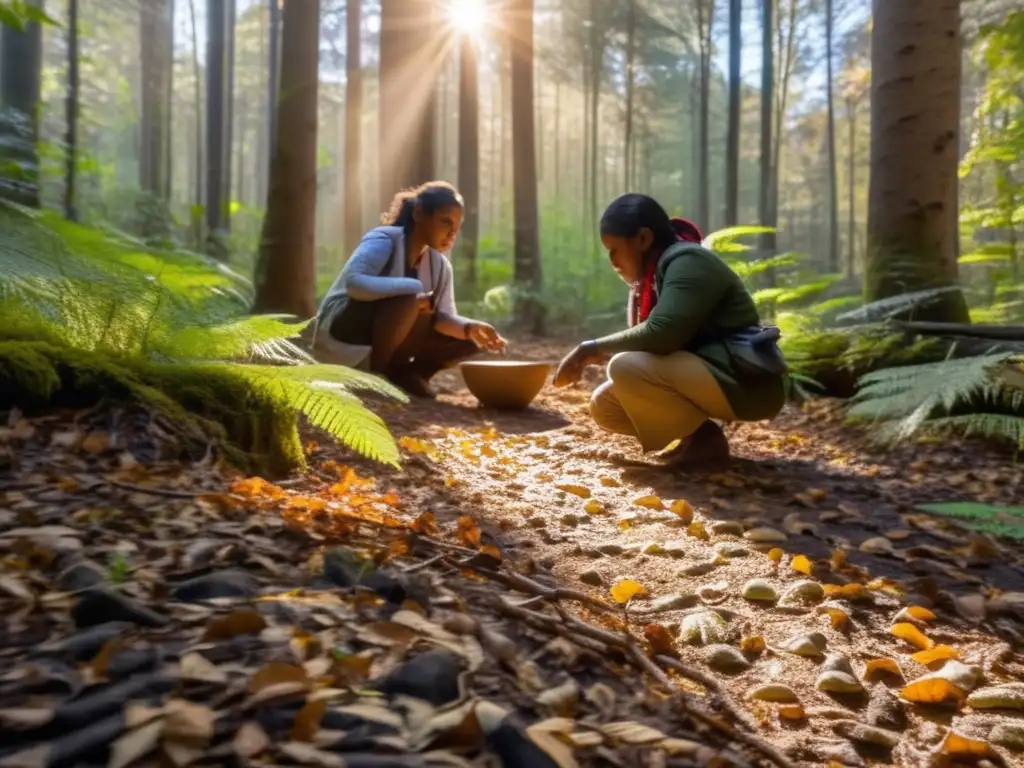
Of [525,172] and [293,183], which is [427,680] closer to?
[293,183]

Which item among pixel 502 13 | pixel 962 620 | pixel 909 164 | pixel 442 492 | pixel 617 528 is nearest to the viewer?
pixel 962 620

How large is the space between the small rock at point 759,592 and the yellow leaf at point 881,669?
0.37m

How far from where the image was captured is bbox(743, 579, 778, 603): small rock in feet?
6.44

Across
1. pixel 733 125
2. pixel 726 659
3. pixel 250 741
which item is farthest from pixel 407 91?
pixel 733 125

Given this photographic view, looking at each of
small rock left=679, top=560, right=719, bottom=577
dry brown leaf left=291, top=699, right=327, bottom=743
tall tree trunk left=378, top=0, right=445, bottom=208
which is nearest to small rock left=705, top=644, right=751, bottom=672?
small rock left=679, top=560, right=719, bottom=577

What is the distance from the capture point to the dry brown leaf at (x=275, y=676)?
3.45 ft

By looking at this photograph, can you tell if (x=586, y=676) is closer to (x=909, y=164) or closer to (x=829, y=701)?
(x=829, y=701)

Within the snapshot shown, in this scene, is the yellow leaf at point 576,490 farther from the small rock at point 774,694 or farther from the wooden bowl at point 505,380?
the wooden bowl at point 505,380

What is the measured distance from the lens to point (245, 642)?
1179 millimetres

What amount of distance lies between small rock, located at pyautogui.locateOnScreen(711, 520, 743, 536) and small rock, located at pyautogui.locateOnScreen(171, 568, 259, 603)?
158cm

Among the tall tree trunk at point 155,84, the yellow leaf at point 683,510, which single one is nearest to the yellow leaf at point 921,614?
the yellow leaf at point 683,510

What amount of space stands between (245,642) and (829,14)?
74.7ft

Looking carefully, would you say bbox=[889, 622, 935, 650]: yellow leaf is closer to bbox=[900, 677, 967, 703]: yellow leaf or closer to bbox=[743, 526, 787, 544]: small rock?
bbox=[900, 677, 967, 703]: yellow leaf

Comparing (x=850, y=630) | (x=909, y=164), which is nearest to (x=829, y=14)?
(x=909, y=164)
